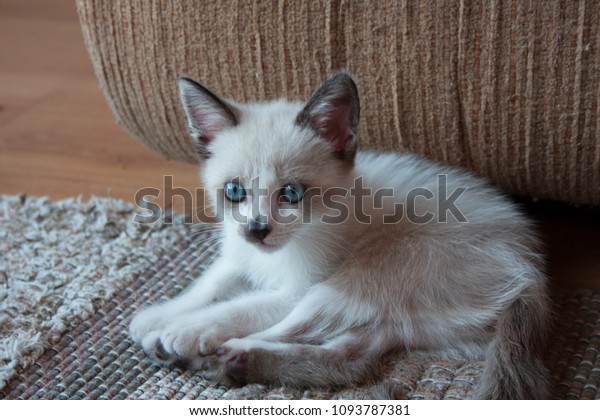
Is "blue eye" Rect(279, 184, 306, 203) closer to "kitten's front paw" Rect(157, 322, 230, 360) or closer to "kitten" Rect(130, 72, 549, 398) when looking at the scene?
"kitten" Rect(130, 72, 549, 398)

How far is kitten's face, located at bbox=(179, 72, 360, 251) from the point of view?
4.36 feet

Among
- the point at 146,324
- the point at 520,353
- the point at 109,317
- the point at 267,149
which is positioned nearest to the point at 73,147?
the point at 109,317

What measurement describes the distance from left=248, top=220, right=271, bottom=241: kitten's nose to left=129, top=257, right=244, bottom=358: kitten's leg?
266mm

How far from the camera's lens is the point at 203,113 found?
1448 millimetres

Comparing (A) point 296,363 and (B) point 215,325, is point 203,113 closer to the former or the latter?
(B) point 215,325

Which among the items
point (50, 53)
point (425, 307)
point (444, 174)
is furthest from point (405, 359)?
point (50, 53)

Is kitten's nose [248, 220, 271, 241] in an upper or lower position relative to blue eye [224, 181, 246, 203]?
lower

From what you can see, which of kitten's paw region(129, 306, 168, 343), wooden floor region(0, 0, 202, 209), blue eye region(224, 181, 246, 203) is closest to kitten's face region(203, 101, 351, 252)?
blue eye region(224, 181, 246, 203)

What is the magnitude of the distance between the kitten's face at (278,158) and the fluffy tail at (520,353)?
1.25ft

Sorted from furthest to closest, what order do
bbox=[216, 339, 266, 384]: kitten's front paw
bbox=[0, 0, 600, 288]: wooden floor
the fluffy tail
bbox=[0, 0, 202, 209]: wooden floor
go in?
1. bbox=[0, 0, 202, 209]: wooden floor
2. bbox=[0, 0, 600, 288]: wooden floor
3. bbox=[216, 339, 266, 384]: kitten's front paw
4. the fluffy tail

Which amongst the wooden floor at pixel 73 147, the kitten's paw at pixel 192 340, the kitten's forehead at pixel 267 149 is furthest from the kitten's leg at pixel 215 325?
the wooden floor at pixel 73 147

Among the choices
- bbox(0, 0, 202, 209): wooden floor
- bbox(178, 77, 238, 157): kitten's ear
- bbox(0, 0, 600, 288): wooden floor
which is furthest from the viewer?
bbox(0, 0, 202, 209): wooden floor

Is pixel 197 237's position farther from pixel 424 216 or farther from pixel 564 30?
pixel 564 30

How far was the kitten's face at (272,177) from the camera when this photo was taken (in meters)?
1.33
